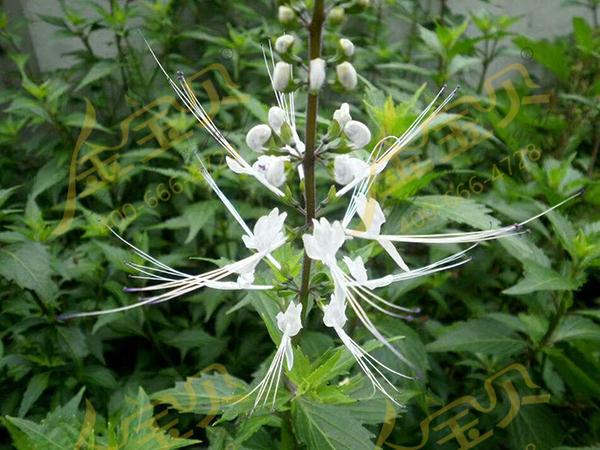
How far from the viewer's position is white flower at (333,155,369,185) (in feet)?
3.02

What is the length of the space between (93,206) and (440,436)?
159 cm

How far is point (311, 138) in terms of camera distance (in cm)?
90

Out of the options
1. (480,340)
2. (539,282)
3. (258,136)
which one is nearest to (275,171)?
(258,136)

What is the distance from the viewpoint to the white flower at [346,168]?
0.92 meters

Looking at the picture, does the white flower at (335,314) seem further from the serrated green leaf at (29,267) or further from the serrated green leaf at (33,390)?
the serrated green leaf at (33,390)

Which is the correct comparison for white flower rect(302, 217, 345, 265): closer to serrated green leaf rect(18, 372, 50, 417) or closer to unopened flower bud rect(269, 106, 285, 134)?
unopened flower bud rect(269, 106, 285, 134)

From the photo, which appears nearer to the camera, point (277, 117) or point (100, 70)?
point (277, 117)

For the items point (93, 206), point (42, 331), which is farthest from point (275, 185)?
point (93, 206)

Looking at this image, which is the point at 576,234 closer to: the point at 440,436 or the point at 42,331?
the point at 440,436

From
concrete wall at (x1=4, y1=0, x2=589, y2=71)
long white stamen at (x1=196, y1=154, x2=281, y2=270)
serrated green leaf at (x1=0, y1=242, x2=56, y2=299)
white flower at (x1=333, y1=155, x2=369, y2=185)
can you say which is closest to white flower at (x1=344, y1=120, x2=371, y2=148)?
white flower at (x1=333, y1=155, x2=369, y2=185)

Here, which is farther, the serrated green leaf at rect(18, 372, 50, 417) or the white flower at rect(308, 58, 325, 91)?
the serrated green leaf at rect(18, 372, 50, 417)

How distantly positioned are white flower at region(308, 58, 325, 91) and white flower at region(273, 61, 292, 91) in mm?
61

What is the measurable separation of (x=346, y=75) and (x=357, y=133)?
0.10m

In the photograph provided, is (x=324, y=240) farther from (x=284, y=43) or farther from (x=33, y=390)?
(x=33, y=390)
